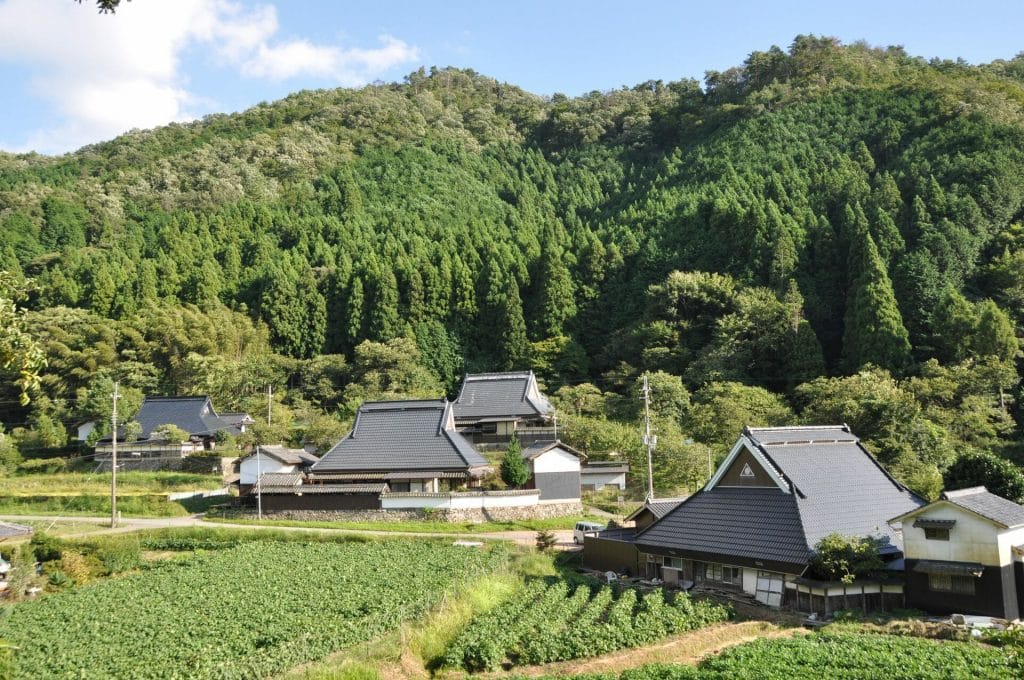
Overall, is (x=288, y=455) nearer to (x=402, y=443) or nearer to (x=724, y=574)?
(x=402, y=443)

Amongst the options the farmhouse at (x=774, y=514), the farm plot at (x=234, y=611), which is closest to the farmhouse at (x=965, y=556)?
the farmhouse at (x=774, y=514)

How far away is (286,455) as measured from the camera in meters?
33.3

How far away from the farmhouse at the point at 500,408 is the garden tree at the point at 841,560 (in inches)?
974

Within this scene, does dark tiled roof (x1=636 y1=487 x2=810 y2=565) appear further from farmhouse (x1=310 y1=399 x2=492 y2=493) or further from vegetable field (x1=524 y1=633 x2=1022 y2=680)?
farmhouse (x1=310 y1=399 x2=492 y2=493)

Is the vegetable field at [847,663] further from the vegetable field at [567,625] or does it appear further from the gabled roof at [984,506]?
the gabled roof at [984,506]

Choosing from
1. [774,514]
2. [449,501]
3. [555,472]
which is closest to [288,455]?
[449,501]

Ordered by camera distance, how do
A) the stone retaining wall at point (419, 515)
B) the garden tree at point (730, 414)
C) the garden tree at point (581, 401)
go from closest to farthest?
1. the stone retaining wall at point (419, 515)
2. the garden tree at point (730, 414)
3. the garden tree at point (581, 401)

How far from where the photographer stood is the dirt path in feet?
41.7

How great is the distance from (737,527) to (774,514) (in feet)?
3.45

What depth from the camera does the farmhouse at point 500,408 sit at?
42281 millimetres

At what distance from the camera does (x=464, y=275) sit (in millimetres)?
58969

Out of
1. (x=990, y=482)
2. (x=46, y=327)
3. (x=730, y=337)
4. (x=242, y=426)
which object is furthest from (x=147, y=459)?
(x=990, y=482)

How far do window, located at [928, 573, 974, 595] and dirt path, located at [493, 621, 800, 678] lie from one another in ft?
11.8

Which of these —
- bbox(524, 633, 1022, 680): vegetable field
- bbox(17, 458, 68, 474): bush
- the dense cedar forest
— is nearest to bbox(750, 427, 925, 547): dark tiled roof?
the dense cedar forest
